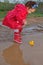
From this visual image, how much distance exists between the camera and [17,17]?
6656mm

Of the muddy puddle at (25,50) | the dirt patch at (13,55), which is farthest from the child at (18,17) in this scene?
the dirt patch at (13,55)

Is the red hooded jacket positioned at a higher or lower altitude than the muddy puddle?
higher

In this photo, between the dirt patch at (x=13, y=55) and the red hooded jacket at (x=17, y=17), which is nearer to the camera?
the dirt patch at (x=13, y=55)

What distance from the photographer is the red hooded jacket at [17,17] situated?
6645mm

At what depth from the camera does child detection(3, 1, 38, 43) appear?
21.8 feet

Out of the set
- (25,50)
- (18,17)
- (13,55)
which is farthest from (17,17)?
(13,55)

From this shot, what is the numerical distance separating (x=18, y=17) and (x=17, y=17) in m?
0.04

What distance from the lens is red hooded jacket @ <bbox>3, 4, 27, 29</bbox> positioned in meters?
6.64

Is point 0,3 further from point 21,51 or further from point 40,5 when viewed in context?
point 21,51

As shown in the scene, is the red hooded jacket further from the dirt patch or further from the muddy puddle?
the dirt patch

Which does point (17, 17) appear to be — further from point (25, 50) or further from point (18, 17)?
point (25, 50)

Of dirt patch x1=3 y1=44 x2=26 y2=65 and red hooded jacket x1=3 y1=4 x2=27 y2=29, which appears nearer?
dirt patch x1=3 y1=44 x2=26 y2=65

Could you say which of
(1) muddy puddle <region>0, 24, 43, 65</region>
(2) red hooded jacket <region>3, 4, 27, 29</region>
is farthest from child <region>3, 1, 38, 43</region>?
(1) muddy puddle <region>0, 24, 43, 65</region>

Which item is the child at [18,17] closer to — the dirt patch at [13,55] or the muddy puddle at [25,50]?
the muddy puddle at [25,50]
